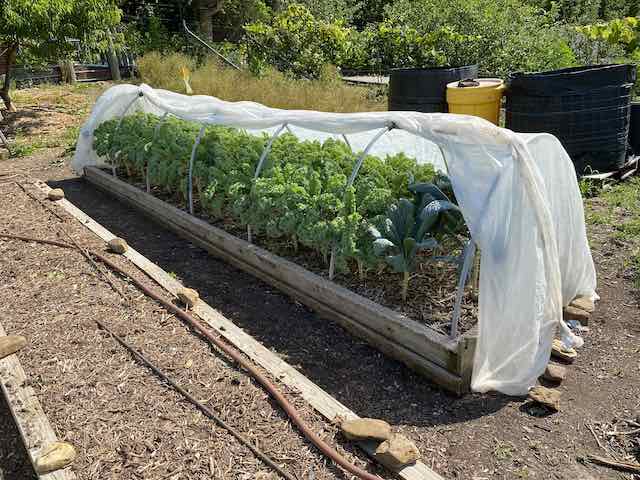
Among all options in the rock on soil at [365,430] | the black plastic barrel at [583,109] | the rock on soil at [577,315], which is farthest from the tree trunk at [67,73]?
the rock on soil at [365,430]

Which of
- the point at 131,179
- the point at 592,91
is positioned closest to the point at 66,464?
the point at 131,179

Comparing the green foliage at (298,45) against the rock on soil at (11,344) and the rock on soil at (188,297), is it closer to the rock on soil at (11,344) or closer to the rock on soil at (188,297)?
the rock on soil at (188,297)

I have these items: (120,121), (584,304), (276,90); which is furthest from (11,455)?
(276,90)

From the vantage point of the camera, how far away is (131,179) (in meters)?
6.75

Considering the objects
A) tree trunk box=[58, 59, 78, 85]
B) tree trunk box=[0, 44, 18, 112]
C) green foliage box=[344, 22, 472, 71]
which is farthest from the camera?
tree trunk box=[58, 59, 78, 85]

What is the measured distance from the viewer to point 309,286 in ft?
12.5

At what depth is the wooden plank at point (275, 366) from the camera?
7.46 ft

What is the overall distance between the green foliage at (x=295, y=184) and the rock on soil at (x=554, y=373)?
1.19 metres

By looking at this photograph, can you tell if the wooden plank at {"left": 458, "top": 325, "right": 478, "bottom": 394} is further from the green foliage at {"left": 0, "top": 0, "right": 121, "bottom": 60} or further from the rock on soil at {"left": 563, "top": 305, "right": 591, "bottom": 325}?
the green foliage at {"left": 0, "top": 0, "right": 121, "bottom": 60}

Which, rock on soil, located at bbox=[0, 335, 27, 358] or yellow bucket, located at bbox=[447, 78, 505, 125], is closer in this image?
rock on soil, located at bbox=[0, 335, 27, 358]

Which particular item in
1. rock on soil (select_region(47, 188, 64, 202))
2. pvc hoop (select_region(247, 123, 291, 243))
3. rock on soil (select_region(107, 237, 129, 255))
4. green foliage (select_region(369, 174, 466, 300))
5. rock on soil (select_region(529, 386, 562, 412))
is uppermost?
pvc hoop (select_region(247, 123, 291, 243))

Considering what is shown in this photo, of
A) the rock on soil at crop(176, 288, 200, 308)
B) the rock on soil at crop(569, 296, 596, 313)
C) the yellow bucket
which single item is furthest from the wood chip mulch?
the yellow bucket

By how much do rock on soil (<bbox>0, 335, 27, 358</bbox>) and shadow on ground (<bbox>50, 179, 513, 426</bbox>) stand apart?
129cm

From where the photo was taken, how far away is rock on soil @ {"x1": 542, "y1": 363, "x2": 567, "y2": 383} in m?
2.96
